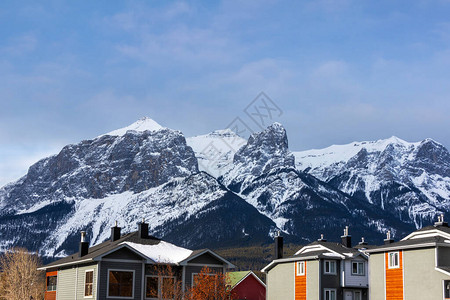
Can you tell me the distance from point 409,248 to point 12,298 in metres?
43.5

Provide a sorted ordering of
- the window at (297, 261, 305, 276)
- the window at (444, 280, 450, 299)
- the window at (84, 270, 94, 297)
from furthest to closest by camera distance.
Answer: the window at (297, 261, 305, 276) → the window at (84, 270, 94, 297) → the window at (444, 280, 450, 299)

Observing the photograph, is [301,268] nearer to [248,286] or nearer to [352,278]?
[352,278]

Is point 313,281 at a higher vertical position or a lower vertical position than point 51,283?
higher

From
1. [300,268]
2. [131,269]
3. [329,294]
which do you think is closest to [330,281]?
[329,294]

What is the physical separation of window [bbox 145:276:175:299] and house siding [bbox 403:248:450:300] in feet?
57.3

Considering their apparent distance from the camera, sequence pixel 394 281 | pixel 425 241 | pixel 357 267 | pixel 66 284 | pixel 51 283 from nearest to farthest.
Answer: pixel 425 241, pixel 394 281, pixel 66 284, pixel 51 283, pixel 357 267

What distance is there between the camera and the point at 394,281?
54.3 meters

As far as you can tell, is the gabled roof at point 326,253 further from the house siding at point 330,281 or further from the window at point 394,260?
the window at point 394,260

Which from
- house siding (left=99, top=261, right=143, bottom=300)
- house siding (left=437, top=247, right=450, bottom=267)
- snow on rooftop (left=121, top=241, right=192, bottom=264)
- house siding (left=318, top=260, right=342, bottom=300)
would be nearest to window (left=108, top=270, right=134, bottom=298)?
house siding (left=99, top=261, right=143, bottom=300)

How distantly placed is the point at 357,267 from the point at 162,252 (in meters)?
22.3

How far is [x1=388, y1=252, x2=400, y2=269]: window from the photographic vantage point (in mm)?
54375

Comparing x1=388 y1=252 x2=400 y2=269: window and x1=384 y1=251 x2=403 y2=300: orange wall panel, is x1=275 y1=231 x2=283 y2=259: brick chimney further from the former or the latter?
x1=388 y1=252 x2=400 y2=269: window

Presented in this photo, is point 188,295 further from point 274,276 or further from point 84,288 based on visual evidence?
point 274,276

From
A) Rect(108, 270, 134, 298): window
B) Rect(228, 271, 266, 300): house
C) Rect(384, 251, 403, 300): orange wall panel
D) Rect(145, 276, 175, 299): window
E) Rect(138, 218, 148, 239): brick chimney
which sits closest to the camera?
Rect(145, 276, 175, 299): window
